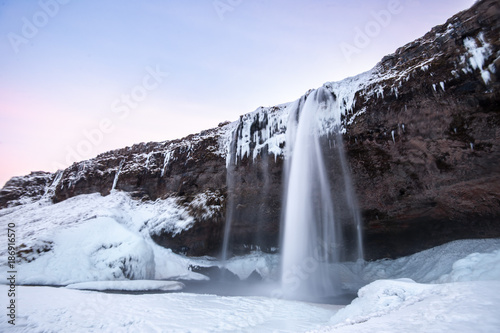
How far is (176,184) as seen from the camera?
22391mm

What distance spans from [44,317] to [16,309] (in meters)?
1.12

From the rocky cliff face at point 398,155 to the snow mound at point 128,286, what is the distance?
5173 millimetres

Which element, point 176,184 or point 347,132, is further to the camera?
point 176,184

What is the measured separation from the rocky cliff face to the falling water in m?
0.61

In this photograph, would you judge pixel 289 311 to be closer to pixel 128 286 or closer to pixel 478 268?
pixel 478 268

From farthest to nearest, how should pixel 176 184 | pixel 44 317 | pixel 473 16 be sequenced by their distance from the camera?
pixel 176 184, pixel 473 16, pixel 44 317

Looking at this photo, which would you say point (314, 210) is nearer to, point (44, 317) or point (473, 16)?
point (473, 16)

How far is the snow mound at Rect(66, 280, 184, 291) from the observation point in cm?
1239

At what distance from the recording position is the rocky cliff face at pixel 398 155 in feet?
35.6

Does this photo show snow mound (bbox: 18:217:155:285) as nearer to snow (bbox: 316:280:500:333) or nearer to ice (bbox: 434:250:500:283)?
snow (bbox: 316:280:500:333)

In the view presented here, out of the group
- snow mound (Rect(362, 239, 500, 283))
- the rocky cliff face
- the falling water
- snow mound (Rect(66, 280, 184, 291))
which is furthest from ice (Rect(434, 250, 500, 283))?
snow mound (Rect(66, 280, 184, 291))

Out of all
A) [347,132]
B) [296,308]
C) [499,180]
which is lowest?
[296,308]

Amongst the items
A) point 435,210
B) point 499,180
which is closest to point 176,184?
point 435,210

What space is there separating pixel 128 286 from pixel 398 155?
52.0 ft
